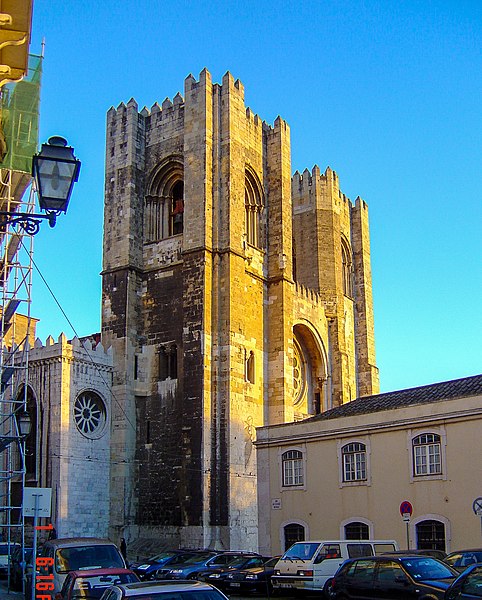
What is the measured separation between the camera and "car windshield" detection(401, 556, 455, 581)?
565 inches

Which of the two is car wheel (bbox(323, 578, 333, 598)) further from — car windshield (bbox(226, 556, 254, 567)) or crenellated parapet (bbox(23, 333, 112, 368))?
crenellated parapet (bbox(23, 333, 112, 368))

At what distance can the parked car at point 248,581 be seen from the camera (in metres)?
20.5

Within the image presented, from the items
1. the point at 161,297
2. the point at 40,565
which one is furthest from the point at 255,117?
the point at 40,565

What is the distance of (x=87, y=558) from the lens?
15.1 m

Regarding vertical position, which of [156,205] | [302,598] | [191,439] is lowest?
[302,598]

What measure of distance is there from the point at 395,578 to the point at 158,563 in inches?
405

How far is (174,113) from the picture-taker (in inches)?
1510

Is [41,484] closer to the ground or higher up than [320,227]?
Result: closer to the ground

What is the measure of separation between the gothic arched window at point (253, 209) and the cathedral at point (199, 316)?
0.22 feet

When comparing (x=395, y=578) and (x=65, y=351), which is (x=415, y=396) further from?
(x=65, y=351)

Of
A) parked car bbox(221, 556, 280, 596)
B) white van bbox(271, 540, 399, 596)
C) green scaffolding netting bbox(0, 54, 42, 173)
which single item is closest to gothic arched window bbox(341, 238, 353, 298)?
green scaffolding netting bbox(0, 54, 42, 173)

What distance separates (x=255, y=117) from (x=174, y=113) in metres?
4.10

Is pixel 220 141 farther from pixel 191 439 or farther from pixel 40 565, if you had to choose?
pixel 40 565

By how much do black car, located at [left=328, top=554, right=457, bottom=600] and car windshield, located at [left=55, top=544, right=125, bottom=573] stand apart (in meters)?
4.37
